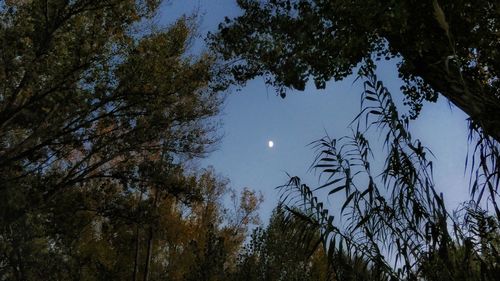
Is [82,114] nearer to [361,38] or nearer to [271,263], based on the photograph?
[361,38]

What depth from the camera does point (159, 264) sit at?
25.7m

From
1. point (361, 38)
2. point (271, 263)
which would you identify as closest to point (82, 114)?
point (361, 38)

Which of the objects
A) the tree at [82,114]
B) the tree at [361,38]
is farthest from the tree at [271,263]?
the tree at [361,38]

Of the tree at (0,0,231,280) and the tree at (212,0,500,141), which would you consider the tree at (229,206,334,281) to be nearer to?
the tree at (0,0,231,280)

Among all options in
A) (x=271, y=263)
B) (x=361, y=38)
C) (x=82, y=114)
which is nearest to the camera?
(x=361, y=38)

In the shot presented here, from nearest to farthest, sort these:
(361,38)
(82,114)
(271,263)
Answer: (361,38), (82,114), (271,263)

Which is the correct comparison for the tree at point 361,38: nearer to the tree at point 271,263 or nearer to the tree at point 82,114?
the tree at point 82,114

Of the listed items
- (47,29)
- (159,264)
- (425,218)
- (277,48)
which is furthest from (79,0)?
(159,264)

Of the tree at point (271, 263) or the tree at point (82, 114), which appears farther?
the tree at point (271, 263)

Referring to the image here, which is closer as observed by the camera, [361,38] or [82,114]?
[361,38]

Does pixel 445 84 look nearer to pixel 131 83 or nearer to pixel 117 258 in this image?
pixel 131 83

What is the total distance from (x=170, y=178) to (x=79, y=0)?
6.17 metres

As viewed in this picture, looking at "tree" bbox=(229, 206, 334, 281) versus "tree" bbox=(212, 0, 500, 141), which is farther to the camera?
"tree" bbox=(229, 206, 334, 281)

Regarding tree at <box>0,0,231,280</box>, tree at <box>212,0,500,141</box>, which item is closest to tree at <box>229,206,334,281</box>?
tree at <box>0,0,231,280</box>
